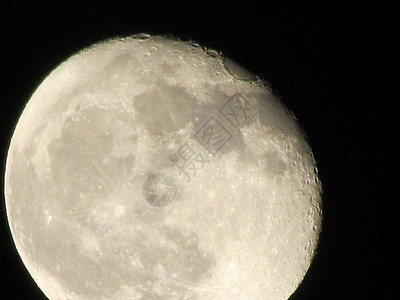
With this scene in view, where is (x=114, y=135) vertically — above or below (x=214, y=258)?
above

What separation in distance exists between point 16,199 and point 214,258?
7.04 feet

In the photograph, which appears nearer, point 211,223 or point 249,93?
point 211,223

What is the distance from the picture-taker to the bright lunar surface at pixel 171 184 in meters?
3.39

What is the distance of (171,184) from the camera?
11.1 feet

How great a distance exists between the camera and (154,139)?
11.2ft

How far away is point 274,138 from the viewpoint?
3.55 metres

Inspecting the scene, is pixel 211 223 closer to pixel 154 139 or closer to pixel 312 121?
pixel 154 139

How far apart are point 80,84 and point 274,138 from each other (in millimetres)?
1902

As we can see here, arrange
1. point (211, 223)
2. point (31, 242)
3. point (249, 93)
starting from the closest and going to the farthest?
point (211, 223) < point (249, 93) < point (31, 242)

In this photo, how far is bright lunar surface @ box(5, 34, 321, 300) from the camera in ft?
11.1

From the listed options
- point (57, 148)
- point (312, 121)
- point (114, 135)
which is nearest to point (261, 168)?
point (312, 121)

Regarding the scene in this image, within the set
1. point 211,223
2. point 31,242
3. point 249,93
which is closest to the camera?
point 211,223

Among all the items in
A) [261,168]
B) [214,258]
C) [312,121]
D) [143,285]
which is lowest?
[143,285]

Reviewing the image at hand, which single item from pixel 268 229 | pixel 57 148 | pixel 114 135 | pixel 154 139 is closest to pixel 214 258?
pixel 268 229
